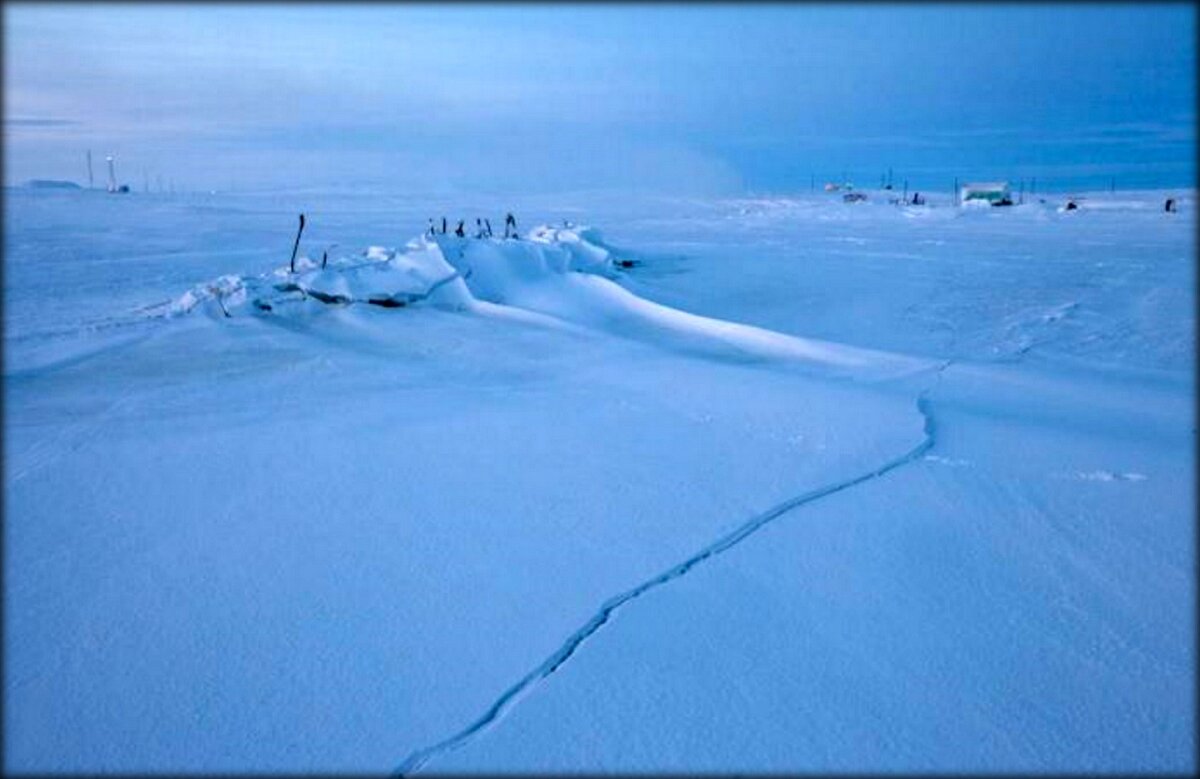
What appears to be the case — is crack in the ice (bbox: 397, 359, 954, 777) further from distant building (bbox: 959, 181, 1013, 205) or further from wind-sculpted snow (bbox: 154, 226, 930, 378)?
distant building (bbox: 959, 181, 1013, 205)

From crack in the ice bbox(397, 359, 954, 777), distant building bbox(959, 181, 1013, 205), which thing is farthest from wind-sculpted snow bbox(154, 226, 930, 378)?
distant building bbox(959, 181, 1013, 205)

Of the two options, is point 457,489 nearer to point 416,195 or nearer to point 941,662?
point 941,662

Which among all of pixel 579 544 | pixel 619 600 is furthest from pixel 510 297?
pixel 619 600

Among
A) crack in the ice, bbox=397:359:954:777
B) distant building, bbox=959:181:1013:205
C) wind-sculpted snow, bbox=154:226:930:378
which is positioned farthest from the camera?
distant building, bbox=959:181:1013:205

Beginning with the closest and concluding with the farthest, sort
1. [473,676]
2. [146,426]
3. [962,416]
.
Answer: [473,676]
[146,426]
[962,416]

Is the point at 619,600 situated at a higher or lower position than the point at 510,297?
lower

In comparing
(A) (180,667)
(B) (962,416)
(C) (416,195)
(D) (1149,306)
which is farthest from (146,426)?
(C) (416,195)

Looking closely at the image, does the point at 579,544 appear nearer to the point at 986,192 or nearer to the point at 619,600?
the point at 619,600
